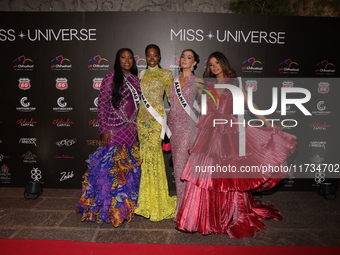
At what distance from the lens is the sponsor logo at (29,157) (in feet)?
12.9

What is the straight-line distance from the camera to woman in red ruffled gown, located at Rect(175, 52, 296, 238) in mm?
2463

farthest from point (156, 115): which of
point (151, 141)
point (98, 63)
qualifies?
point (98, 63)

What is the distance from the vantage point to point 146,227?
9.03ft

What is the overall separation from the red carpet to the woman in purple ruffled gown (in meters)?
0.40

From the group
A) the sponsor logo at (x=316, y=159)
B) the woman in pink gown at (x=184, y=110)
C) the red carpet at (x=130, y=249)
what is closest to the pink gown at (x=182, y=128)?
the woman in pink gown at (x=184, y=110)

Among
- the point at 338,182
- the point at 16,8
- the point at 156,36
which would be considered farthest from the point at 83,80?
the point at 338,182

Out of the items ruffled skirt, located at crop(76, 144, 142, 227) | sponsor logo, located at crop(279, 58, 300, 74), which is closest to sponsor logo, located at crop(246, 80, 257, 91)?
sponsor logo, located at crop(279, 58, 300, 74)

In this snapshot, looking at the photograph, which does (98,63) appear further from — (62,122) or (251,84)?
(251,84)

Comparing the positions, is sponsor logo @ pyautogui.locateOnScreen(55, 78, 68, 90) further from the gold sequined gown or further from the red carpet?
the red carpet

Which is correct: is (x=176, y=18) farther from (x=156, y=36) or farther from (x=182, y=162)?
(x=182, y=162)

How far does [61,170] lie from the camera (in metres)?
3.95

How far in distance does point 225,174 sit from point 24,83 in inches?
126

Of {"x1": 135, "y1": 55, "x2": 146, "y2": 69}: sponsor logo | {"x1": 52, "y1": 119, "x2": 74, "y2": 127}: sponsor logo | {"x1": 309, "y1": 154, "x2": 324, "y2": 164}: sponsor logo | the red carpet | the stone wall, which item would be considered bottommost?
the red carpet

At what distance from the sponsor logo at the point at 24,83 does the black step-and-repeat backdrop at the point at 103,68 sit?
1cm
